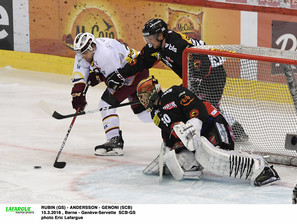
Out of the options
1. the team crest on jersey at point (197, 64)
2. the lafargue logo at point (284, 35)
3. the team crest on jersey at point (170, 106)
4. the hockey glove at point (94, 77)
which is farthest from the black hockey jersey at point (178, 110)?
the lafargue logo at point (284, 35)

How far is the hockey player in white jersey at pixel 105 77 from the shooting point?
568 centimetres

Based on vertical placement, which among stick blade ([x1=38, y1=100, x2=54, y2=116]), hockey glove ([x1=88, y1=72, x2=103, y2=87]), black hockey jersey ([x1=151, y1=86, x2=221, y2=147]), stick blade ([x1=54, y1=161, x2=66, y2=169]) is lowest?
stick blade ([x1=54, y1=161, x2=66, y2=169])

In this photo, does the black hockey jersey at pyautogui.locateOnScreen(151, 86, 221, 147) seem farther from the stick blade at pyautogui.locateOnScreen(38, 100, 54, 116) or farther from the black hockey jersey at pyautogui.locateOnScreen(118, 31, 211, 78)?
the stick blade at pyautogui.locateOnScreen(38, 100, 54, 116)

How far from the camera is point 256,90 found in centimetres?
589

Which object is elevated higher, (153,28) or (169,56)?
(153,28)

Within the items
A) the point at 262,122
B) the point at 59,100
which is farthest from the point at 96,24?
the point at 262,122

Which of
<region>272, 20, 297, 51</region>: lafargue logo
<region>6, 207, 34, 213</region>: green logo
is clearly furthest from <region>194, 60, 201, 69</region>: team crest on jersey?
<region>272, 20, 297, 51</region>: lafargue logo

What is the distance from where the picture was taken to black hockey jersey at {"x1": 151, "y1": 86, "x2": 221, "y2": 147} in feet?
15.8

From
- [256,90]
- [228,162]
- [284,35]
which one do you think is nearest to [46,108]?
[228,162]

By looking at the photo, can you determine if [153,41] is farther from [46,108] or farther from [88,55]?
[46,108]

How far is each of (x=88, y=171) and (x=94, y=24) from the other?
3.60 metres

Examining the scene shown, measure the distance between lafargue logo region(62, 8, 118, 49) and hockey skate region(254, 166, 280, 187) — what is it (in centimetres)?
395

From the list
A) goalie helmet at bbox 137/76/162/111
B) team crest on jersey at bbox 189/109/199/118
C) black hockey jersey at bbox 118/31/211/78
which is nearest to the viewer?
team crest on jersey at bbox 189/109/199/118

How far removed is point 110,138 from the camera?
5793mm
